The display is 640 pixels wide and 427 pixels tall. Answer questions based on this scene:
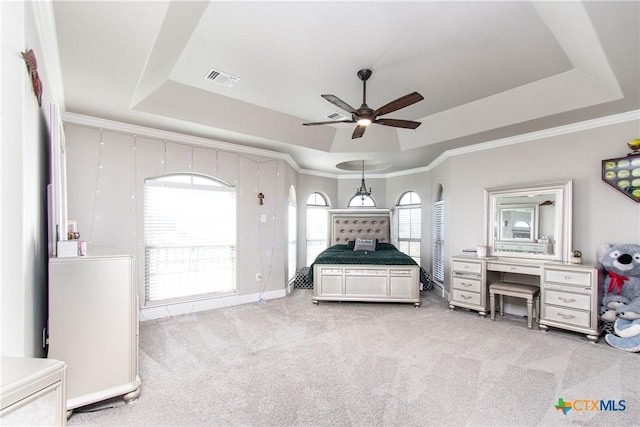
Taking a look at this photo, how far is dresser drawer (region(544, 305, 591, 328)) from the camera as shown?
340 cm

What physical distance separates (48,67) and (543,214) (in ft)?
18.3

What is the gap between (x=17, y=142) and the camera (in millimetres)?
1426

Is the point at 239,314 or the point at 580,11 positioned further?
the point at 239,314

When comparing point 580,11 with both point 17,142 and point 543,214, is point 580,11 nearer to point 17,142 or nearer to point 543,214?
point 543,214

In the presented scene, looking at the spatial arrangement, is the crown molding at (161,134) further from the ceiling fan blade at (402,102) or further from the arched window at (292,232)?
the ceiling fan blade at (402,102)

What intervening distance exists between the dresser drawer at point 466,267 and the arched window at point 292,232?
9.52ft

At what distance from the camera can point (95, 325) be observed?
2.09 metres

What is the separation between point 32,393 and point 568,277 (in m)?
4.64

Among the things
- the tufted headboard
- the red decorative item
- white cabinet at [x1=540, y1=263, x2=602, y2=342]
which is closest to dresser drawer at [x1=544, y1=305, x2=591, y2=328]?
white cabinet at [x1=540, y1=263, x2=602, y2=342]

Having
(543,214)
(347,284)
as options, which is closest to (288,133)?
(347,284)

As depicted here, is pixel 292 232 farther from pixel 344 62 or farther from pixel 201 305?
pixel 344 62

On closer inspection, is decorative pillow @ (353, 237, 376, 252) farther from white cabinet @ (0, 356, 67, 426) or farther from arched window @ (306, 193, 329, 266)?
white cabinet @ (0, 356, 67, 426)

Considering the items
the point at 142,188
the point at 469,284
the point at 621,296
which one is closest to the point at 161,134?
the point at 142,188

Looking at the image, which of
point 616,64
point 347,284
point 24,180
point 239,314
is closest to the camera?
point 24,180
